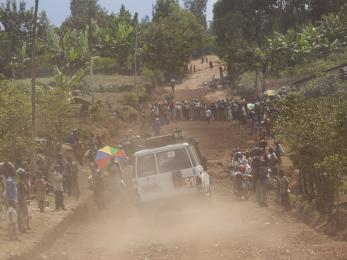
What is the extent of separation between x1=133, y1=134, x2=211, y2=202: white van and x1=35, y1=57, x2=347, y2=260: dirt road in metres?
0.39

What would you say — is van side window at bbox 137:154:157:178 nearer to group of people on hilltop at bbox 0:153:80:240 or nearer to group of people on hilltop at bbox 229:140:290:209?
group of people on hilltop at bbox 0:153:80:240

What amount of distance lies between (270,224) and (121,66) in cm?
4834

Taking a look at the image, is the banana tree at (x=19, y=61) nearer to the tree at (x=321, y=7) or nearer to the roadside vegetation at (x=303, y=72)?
the roadside vegetation at (x=303, y=72)

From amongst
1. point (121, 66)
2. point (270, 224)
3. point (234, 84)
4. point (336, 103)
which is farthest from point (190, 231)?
point (121, 66)

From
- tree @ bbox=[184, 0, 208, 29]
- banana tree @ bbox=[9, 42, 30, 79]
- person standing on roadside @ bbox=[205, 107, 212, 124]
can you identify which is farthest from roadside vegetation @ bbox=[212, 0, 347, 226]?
tree @ bbox=[184, 0, 208, 29]

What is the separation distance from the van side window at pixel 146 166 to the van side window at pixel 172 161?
169mm

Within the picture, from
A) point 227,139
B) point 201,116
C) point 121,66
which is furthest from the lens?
point 121,66

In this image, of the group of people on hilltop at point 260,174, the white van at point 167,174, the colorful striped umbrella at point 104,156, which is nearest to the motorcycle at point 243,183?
the group of people on hilltop at point 260,174

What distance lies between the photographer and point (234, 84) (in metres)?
53.0

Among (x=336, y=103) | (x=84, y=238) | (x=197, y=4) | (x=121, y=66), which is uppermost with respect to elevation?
(x=197, y=4)

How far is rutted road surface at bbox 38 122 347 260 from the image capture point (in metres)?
A: 11.2

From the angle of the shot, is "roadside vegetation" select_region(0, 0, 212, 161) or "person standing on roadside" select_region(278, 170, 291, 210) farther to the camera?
"roadside vegetation" select_region(0, 0, 212, 161)

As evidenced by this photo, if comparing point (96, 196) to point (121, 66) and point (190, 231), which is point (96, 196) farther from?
point (121, 66)

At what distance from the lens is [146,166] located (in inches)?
603
